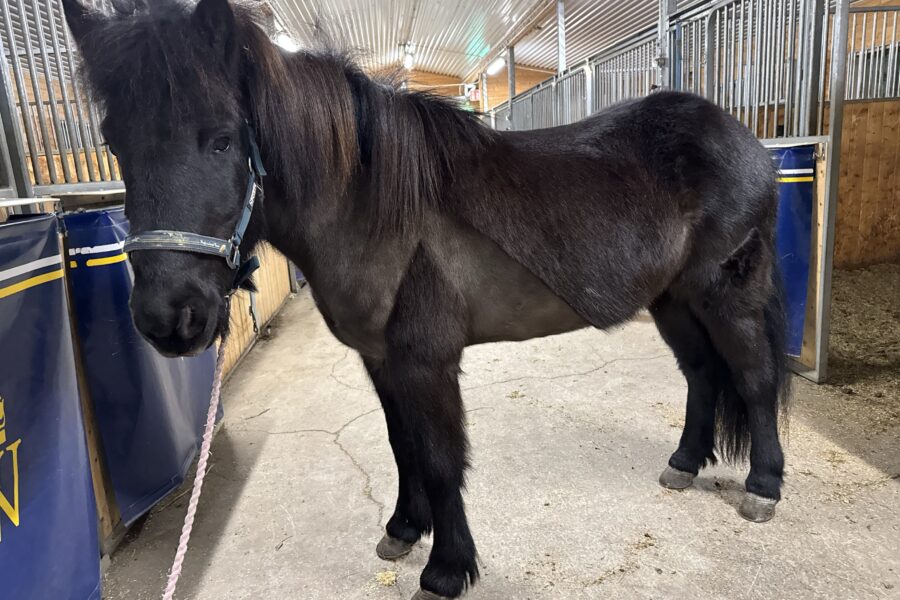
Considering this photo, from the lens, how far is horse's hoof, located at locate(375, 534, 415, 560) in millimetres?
1861

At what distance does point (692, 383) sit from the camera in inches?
86.7

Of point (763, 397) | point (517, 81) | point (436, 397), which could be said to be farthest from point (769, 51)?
point (517, 81)

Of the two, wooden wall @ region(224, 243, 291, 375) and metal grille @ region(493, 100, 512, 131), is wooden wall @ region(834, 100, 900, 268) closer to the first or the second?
wooden wall @ region(224, 243, 291, 375)

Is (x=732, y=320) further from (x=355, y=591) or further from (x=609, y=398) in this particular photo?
(x=355, y=591)

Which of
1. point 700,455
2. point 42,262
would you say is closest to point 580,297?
point 700,455

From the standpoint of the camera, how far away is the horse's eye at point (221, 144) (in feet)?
3.65

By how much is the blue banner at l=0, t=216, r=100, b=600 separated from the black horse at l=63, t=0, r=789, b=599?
1.68 feet

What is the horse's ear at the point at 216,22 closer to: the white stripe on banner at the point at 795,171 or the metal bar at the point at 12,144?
the metal bar at the point at 12,144

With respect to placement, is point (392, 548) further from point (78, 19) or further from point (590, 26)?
point (590, 26)

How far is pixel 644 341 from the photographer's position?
12.9ft

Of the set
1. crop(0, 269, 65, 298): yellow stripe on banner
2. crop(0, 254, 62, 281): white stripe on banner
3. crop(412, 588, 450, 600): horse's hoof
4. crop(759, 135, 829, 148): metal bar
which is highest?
crop(759, 135, 829, 148): metal bar

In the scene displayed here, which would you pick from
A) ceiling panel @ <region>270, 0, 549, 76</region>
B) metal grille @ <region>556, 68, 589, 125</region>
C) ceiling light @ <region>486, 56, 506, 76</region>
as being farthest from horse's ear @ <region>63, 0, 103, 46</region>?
ceiling light @ <region>486, 56, 506, 76</region>

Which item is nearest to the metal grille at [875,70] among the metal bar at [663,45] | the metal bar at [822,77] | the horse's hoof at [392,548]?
the metal bar at [663,45]

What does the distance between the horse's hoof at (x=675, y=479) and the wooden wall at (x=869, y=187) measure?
441 cm
